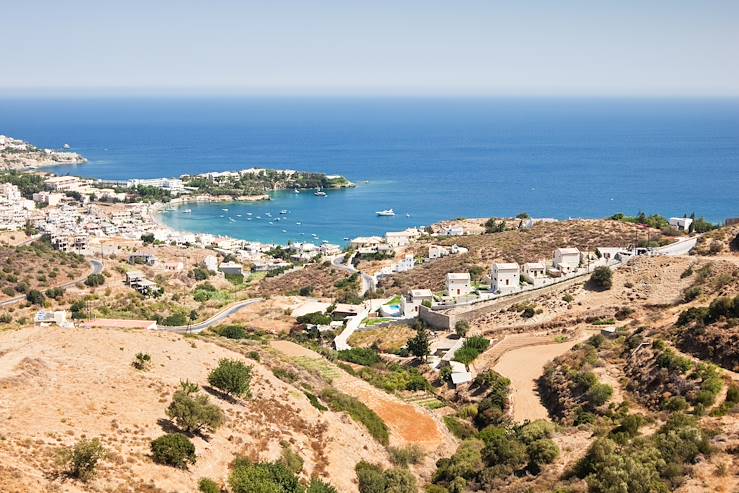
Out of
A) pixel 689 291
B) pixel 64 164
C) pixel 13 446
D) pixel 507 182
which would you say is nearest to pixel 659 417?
pixel 689 291

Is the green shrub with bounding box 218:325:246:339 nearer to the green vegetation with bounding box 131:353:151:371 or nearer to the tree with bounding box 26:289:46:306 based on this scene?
the green vegetation with bounding box 131:353:151:371

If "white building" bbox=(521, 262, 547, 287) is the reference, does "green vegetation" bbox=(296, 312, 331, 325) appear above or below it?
below

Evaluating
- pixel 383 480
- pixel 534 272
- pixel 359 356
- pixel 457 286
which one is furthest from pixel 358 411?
pixel 534 272

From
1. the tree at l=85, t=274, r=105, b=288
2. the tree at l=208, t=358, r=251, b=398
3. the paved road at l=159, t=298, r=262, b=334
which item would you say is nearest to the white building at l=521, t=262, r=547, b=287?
the paved road at l=159, t=298, r=262, b=334

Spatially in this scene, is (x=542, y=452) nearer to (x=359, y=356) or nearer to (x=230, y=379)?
(x=230, y=379)

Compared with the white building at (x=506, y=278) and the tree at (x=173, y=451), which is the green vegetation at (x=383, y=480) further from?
the white building at (x=506, y=278)

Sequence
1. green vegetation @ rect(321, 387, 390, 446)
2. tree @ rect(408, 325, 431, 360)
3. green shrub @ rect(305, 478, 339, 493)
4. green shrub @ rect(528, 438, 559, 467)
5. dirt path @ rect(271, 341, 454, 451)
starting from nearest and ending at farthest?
green shrub @ rect(305, 478, 339, 493), green shrub @ rect(528, 438, 559, 467), green vegetation @ rect(321, 387, 390, 446), dirt path @ rect(271, 341, 454, 451), tree @ rect(408, 325, 431, 360)
